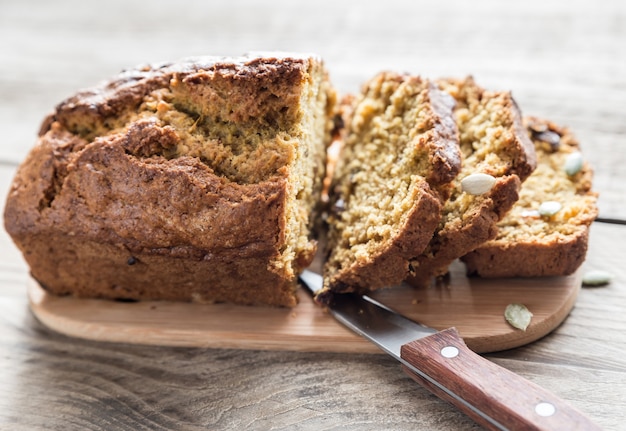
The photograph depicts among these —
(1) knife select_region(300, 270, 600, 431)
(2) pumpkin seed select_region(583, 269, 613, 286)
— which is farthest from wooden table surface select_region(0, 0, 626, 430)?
(1) knife select_region(300, 270, 600, 431)

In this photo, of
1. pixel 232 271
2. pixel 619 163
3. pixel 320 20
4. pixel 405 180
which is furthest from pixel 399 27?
pixel 232 271

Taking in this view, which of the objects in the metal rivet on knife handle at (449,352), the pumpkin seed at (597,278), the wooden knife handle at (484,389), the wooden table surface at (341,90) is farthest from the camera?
the pumpkin seed at (597,278)

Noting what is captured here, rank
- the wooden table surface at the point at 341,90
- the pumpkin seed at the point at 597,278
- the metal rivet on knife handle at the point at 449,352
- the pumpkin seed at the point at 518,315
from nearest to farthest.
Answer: the metal rivet on knife handle at the point at 449,352 < the wooden table surface at the point at 341,90 < the pumpkin seed at the point at 518,315 < the pumpkin seed at the point at 597,278

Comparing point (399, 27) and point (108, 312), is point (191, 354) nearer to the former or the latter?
point (108, 312)

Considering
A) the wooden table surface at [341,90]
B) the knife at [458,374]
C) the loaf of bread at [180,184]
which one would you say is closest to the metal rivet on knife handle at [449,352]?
the knife at [458,374]

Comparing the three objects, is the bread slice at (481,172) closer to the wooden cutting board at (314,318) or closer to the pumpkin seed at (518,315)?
the wooden cutting board at (314,318)

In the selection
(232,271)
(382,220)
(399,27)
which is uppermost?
(399,27)

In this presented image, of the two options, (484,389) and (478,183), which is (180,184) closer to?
(478,183)

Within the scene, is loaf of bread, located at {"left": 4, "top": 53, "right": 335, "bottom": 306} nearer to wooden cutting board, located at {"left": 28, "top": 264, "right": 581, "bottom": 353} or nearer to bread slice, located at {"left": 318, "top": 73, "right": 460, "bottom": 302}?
wooden cutting board, located at {"left": 28, "top": 264, "right": 581, "bottom": 353}
